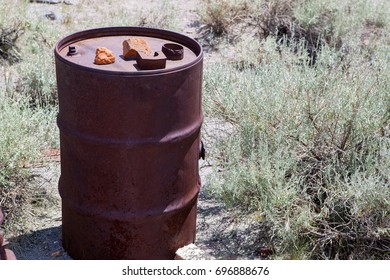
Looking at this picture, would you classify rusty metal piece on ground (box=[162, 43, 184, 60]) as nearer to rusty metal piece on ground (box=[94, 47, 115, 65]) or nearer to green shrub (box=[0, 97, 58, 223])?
rusty metal piece on ground (box=[94, 47, 115, 65])

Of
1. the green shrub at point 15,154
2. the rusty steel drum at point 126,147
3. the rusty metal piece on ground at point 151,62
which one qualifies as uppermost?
the rusty metal piece on ground at point 151,62

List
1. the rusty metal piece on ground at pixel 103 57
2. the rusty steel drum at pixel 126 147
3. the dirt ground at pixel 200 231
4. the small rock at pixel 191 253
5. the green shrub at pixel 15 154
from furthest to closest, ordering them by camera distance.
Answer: the green shrub at pixel 15 154
the dirt ground at pixel 200 231
the small rock at pixel 191 253
the rusty metal piece on ground at pixel 103 57
the rusty steel drum at pixel 126 147

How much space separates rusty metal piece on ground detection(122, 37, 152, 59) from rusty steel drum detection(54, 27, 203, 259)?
0.12 ft

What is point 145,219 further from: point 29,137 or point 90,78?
point 29,137

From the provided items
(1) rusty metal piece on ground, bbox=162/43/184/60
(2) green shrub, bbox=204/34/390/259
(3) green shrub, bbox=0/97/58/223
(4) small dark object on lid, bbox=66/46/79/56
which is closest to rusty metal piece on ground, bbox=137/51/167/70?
(1) rusty metal piece on ground, bbox=162/43/184/60

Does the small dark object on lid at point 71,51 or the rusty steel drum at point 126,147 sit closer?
the rusty steel drum at point 126,147

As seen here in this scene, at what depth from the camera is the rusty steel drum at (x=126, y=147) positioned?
3379 mm

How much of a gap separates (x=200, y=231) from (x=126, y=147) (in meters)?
1.06

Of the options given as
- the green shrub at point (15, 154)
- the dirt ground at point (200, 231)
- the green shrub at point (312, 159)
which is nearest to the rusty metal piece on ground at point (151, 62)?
the green shrub at point (312, 159)

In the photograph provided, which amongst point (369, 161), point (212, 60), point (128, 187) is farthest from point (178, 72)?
point (212, 60)

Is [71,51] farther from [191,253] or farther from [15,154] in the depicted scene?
[191,253]

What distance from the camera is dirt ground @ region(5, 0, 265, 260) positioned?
4.11 m

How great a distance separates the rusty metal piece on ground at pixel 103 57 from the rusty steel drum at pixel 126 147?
0.12 ft

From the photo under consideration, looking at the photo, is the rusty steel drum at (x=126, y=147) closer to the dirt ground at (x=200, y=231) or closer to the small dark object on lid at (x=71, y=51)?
the small dark object on lid at (x=71, y=51)
